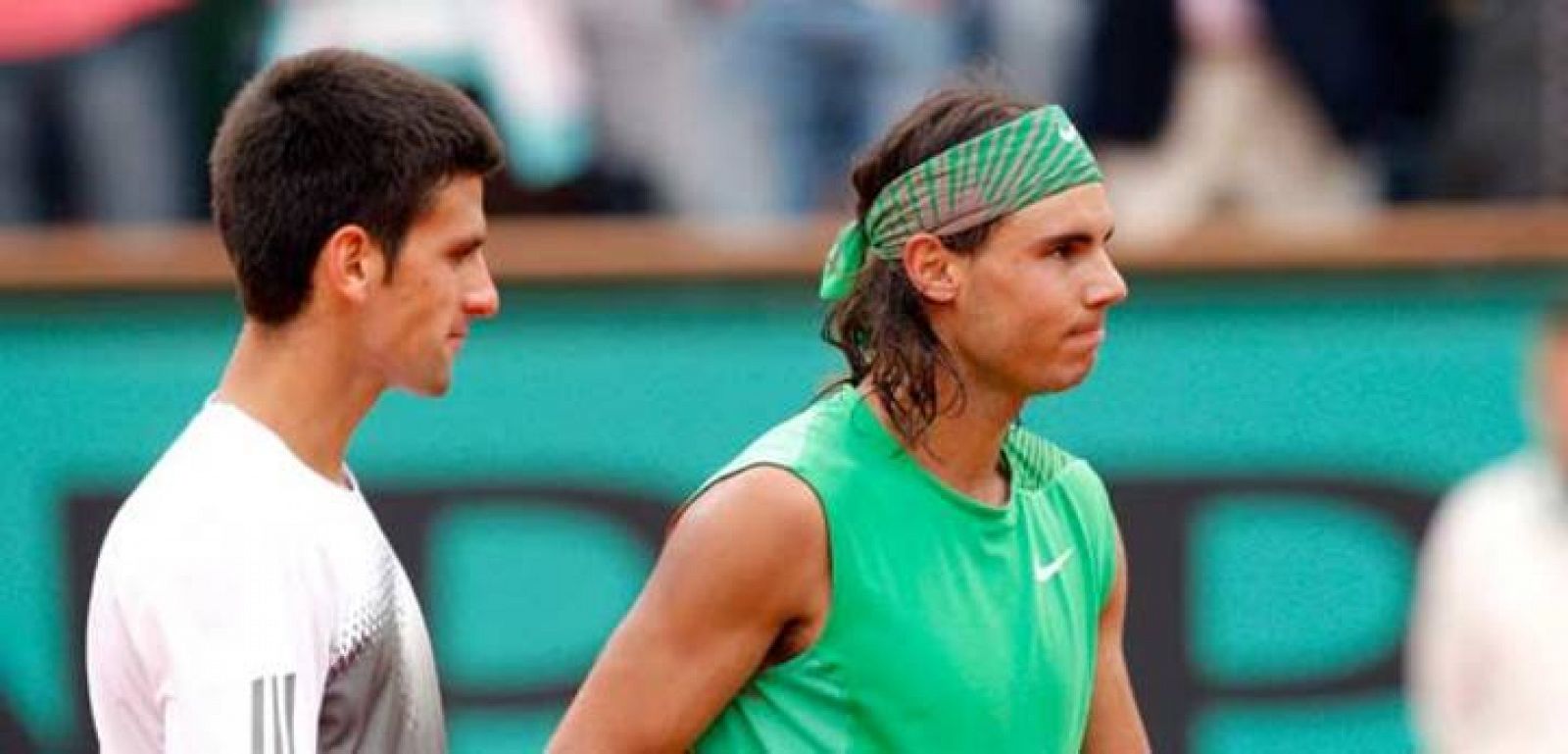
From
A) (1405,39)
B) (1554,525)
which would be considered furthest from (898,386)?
(1405,39)

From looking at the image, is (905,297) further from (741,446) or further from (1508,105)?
(1508,105)

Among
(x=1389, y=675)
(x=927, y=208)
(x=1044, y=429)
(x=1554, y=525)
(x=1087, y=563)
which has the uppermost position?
(x=927, y=208)

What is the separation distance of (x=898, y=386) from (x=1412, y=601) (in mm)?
3681

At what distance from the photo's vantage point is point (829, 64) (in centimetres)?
749

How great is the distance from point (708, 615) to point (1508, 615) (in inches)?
87.1

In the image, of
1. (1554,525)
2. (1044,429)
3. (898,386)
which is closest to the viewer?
(898,386)

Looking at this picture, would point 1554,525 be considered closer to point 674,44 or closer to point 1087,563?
point 1087,563

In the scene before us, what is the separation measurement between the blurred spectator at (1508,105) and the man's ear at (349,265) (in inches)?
160

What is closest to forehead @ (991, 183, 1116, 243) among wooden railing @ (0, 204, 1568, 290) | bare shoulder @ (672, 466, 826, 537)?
bare shoulder @ (672, 466, 826, 537)

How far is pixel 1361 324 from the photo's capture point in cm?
744

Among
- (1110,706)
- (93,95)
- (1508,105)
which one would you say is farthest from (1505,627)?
(93,95)

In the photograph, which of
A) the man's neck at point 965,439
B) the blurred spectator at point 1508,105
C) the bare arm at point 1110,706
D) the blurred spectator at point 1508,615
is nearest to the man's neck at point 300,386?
the man's neck at point 965,439

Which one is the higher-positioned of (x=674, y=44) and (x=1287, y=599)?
(x=674, y=44)

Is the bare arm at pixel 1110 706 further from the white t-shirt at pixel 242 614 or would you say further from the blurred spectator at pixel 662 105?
the blurred spectator at pixel 662 105
